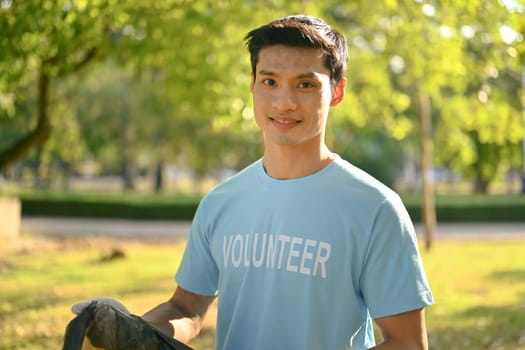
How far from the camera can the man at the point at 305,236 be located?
1912 mm

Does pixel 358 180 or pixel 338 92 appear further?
pixel 338 92

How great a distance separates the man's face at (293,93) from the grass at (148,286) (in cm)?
623

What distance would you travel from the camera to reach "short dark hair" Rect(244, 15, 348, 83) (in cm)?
206

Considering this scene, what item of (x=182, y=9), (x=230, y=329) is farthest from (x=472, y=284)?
(x=230, y=329)

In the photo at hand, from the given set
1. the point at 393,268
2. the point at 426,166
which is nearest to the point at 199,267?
the point at 393,268

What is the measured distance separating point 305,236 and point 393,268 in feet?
0.81

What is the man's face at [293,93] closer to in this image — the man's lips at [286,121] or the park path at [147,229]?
the man's lips at [286,121]

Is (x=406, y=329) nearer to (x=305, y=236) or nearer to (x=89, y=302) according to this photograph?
(x=305, y=236)

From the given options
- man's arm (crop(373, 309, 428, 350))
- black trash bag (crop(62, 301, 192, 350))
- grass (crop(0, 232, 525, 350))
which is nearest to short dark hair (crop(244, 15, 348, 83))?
man's arm (crop(373, 309, 428, 350))

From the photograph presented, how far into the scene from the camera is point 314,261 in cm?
198

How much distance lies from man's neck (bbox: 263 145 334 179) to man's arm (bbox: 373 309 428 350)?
1.50 feet

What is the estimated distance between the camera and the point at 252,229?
210cm

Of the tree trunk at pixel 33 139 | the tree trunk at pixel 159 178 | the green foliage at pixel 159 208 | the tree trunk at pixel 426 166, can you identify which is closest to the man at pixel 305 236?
the tree trunk at pixel 33 139

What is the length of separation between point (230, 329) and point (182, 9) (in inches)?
278
